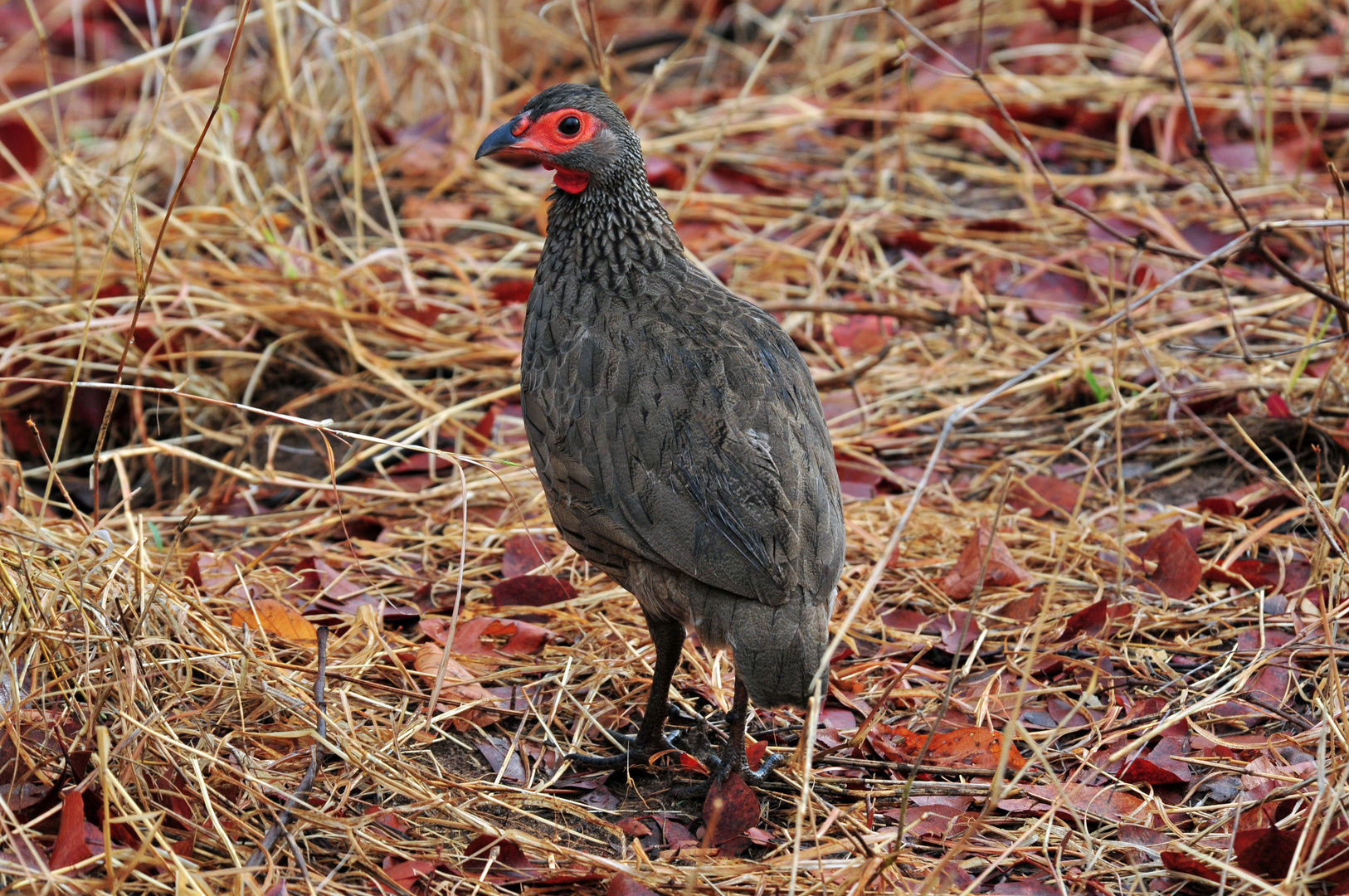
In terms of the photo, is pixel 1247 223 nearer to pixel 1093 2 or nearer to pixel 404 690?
pixel 404 690

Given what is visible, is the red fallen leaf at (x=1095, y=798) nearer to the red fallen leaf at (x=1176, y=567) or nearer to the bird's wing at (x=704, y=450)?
the bird's wing at (x=704, y=450)

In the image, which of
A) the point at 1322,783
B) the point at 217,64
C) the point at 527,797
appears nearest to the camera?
the point at 1322,783

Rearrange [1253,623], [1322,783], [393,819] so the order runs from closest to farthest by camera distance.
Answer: [1322,783] < [393,819] < [1253,623]

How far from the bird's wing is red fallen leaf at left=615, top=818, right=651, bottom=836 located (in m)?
0.56

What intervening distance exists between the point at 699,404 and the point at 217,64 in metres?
5.44

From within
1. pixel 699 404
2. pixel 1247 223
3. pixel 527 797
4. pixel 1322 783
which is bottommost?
pixel 527 797

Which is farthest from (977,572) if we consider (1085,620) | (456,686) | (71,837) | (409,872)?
(71,837)

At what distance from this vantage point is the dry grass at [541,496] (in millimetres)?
2553

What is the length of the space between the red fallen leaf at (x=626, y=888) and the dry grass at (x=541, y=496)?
38 mm

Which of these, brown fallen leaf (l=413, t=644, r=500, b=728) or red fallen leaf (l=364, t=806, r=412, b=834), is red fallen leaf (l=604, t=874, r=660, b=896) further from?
brown fallen leaf (l=413, t=644, r=500, b=728)

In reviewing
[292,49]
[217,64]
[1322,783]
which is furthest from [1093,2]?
[1322,783]

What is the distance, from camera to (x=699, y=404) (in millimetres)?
2797

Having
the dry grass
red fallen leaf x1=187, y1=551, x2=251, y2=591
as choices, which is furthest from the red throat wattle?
red fallen leaf x1=187, y1=551, x2=251, y2=591

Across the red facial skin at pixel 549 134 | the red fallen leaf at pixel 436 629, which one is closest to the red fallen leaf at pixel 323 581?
the red fallen leaf at pixel 436 629
